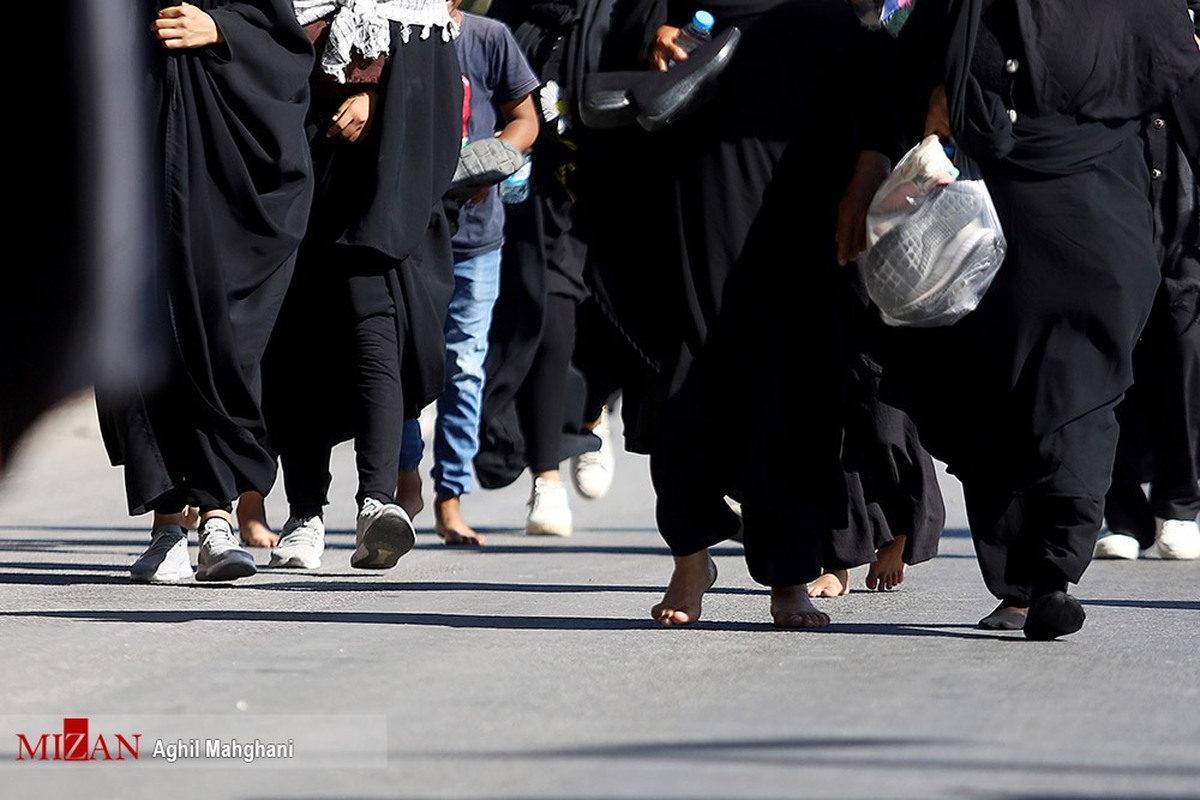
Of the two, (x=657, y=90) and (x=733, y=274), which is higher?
(x=657, y=90)

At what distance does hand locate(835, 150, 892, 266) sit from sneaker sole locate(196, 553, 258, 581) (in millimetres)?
2016

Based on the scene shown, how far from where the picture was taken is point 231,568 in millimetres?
6695

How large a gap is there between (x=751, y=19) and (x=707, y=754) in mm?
2231

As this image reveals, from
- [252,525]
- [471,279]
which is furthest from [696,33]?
[252,525]

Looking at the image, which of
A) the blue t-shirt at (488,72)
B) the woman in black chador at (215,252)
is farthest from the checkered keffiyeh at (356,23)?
the blue t-shirt at (488,72)

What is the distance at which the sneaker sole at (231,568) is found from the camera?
6.68 metres

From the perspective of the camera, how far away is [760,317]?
559 centimetres

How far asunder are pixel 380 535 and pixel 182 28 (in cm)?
149

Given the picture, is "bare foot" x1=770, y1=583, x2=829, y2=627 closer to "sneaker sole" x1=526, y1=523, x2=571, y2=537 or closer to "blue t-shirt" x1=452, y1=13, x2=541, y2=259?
"blue t-shirt" x1=452, y1=13, x2=541, y2=259

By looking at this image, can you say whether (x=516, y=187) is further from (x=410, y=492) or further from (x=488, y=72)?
(x=410, y=492)

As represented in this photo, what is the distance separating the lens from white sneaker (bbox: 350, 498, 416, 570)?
6.83 meters

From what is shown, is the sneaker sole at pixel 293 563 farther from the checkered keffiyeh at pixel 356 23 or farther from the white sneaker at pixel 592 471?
the white sneaker at pixel 592 471

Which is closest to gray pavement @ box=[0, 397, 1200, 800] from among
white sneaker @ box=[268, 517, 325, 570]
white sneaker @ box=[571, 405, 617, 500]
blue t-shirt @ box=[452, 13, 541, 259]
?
white sneaker @ box=[268, 517, 325, 570]
